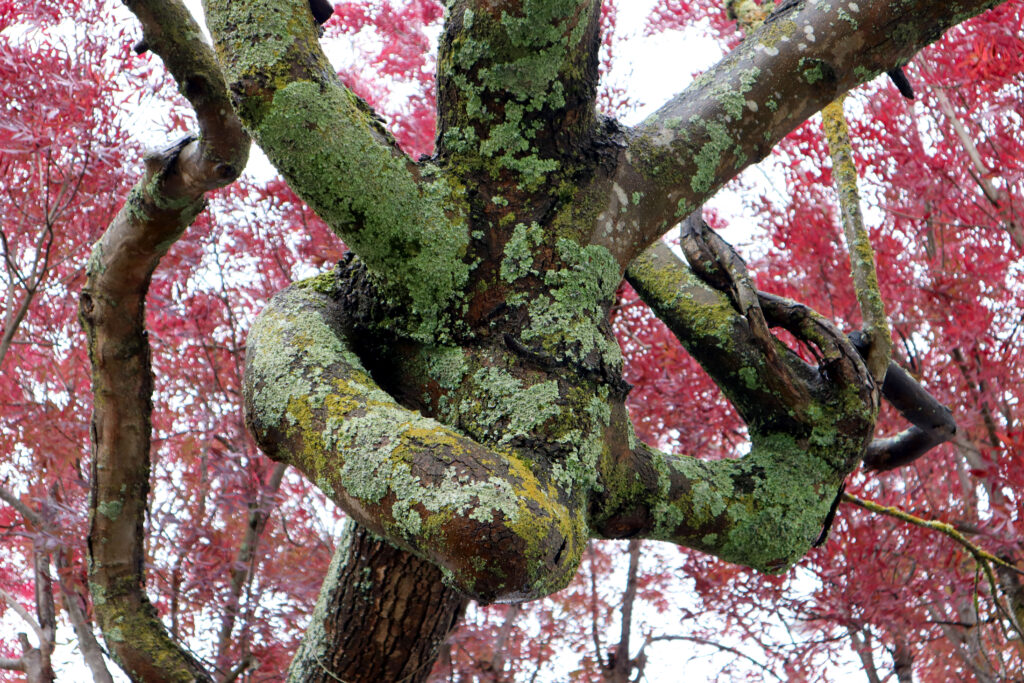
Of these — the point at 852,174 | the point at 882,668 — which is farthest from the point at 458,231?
the point at 882,668

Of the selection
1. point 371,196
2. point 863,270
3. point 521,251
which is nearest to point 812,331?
point 863,270

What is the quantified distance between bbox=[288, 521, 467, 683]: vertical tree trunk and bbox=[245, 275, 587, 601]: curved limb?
20.0 inches

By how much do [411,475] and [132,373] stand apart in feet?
3.63

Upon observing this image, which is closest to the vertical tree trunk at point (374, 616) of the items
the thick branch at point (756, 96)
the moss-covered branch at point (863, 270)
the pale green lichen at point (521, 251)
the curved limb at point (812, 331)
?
the pale green lichen at point (521, 251)

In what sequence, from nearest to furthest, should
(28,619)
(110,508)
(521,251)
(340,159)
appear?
(340,159), (521,251), (110,508), (28,619)

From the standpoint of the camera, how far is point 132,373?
2.26 metres

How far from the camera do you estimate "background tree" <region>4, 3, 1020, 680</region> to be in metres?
3.84

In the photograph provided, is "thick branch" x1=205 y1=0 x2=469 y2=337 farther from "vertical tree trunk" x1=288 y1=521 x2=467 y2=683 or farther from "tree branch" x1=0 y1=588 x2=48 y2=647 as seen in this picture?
"tree branch" x1=0 y1=588 x2=48 y2=647

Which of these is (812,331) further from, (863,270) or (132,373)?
(132,373)

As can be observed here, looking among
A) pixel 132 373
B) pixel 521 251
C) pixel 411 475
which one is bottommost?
pixel 411 475

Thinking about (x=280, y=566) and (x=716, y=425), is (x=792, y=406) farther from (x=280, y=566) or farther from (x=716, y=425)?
(x=280, y=566)

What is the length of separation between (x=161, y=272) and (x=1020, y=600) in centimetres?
445

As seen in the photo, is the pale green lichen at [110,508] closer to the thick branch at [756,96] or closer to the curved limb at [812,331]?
the thick branch at [756,96]

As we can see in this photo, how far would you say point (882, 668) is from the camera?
4691mm
